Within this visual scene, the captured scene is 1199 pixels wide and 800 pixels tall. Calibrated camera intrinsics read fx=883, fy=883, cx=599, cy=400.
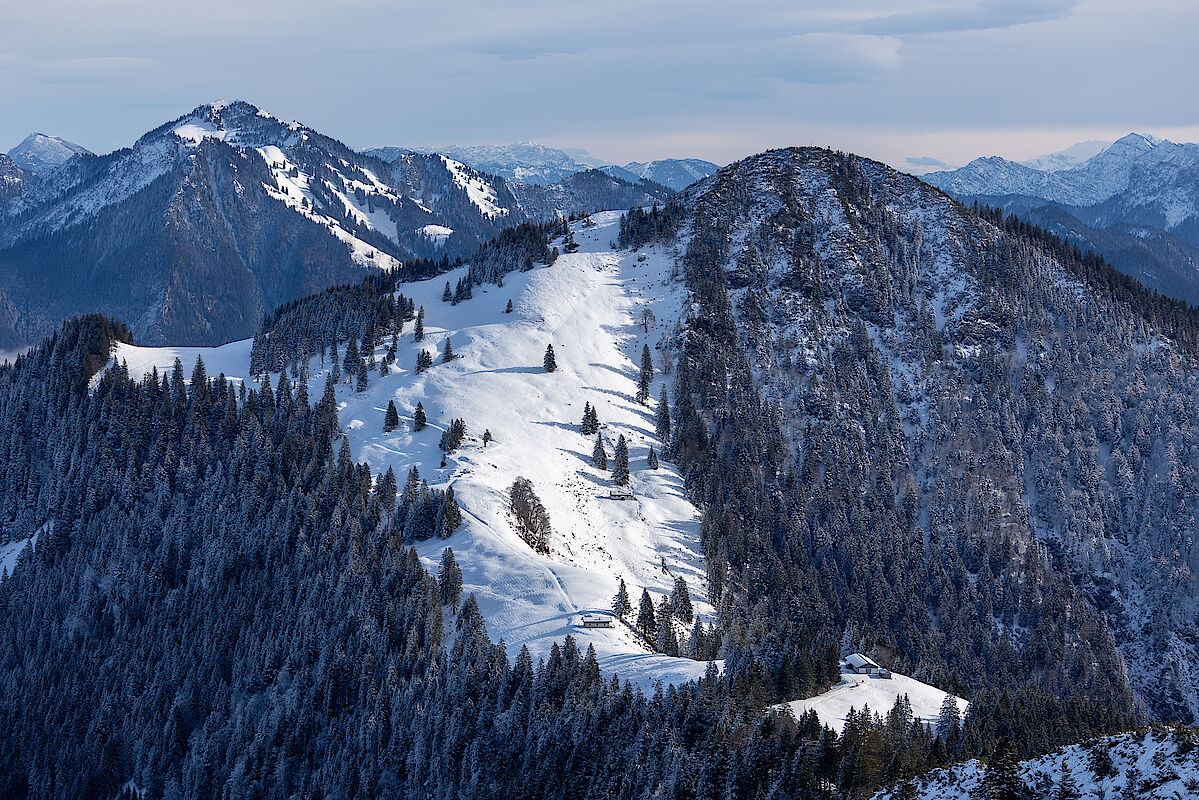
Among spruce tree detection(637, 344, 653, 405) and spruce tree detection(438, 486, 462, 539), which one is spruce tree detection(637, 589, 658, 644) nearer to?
spruce tree detection(438, 486, 462, 539)

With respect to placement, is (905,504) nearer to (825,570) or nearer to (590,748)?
(825,570)

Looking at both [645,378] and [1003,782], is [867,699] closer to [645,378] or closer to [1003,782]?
[1003,782]

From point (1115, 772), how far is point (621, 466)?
95513mm

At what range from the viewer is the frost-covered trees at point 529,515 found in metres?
120

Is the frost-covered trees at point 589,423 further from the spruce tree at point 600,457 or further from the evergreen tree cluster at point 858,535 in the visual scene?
the evergreen tree cluster at point 858,535

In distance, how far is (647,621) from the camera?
10375 cm

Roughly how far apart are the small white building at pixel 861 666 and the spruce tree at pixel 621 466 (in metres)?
55.4

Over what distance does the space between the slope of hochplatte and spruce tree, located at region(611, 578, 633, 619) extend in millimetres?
1531

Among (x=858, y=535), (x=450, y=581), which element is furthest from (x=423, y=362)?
(x=858, y=535)

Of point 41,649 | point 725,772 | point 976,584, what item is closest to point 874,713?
point 725,772

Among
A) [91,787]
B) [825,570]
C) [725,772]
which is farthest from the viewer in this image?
[825,570]

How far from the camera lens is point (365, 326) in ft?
588

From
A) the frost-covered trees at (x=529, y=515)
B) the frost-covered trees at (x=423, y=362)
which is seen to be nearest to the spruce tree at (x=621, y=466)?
the frost-covered trees at (x=529, y=515)

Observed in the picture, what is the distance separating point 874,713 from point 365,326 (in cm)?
12861
